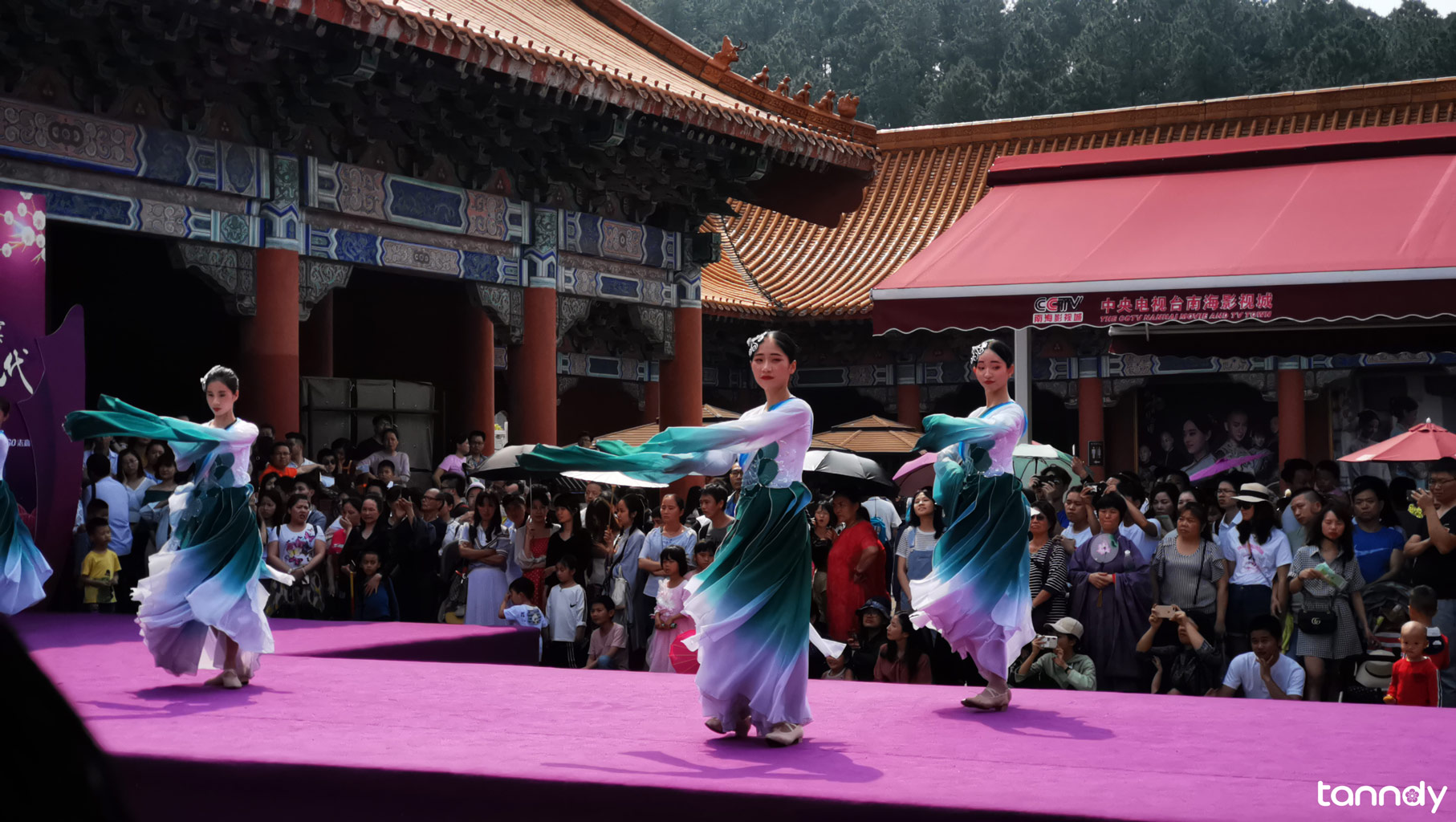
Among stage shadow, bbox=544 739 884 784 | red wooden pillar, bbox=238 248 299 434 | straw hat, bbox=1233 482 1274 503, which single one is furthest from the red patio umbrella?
red wooden pillar, bbox=238 248 299 434

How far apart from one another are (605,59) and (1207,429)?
11.1 metres

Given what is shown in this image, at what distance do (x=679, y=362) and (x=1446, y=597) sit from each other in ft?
A: 26.9

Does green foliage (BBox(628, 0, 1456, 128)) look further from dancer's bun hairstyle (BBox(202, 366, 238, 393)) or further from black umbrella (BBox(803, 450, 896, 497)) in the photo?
dancer's bun hairstyle (BBox(202, 366, 238, 393))

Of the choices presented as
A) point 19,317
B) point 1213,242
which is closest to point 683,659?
point 19,317

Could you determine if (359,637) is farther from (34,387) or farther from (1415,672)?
(1415,672)

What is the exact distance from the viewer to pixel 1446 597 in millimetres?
7043

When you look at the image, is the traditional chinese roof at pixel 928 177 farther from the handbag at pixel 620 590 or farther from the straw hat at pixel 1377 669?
the straw hat at pixel 1377 669

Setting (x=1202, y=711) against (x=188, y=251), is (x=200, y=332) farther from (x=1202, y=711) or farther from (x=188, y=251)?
(x=1202, y=711)

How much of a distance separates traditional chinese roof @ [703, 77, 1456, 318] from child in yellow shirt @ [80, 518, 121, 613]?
9734mm

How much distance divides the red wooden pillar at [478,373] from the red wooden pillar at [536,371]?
1.87m

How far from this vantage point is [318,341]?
13.6 metres

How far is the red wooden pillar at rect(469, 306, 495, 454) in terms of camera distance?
48.1 feet

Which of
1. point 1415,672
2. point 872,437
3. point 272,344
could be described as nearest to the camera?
point 1415,672

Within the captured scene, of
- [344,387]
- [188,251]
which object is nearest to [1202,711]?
[188,251]
